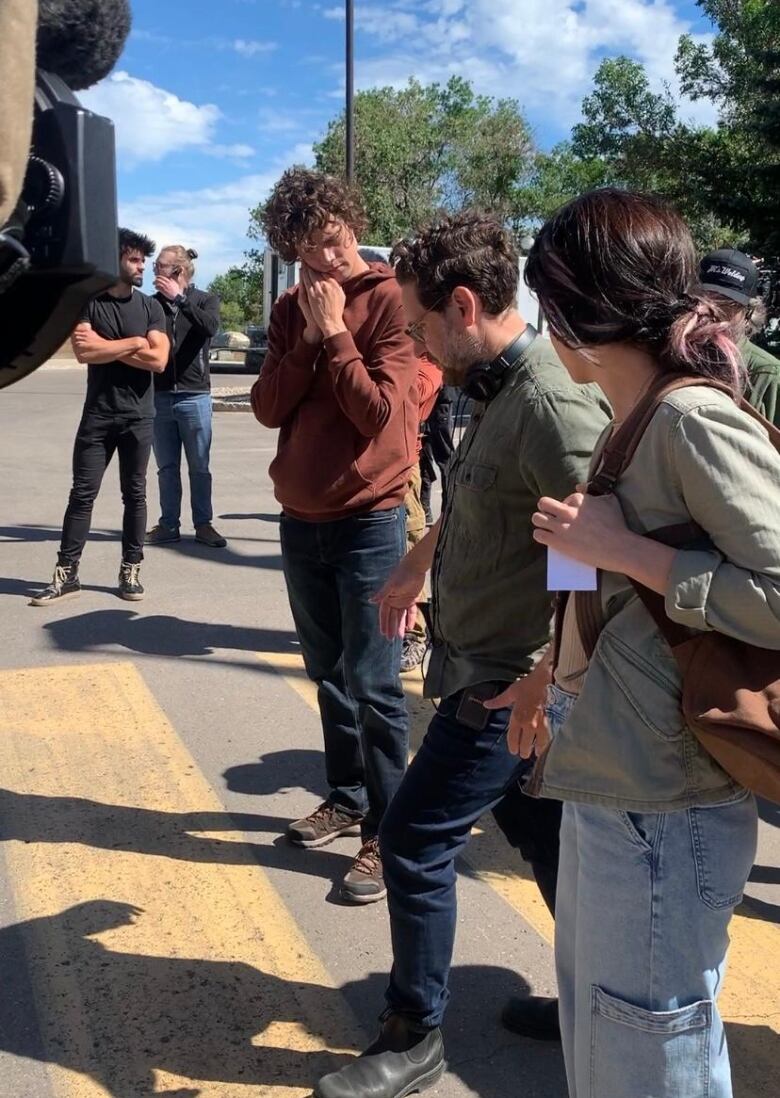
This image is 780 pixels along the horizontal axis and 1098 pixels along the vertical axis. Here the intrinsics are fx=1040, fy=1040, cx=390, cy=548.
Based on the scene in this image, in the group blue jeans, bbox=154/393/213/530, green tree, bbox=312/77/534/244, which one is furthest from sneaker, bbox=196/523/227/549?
green tree, bbox=312/77/534/244

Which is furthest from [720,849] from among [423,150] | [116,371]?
[423,150]

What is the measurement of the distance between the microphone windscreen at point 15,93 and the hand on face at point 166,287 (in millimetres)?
6806

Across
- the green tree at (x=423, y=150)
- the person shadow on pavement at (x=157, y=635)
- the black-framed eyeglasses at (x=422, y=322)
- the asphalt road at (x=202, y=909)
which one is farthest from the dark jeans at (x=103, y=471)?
the green tree at (x=423, y=150)

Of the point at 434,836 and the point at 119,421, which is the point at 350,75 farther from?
the point at 434,836

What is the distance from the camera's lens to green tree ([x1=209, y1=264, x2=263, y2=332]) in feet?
185

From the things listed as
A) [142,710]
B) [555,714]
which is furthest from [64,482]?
[555,714]

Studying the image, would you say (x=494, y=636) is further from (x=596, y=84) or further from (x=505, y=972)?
(x=596, y=84)

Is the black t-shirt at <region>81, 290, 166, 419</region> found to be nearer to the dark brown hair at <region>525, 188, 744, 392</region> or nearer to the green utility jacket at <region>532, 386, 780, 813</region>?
the dark brown hair at <region>525, 188, 744, 392</region>

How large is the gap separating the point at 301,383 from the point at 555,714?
1.65 m

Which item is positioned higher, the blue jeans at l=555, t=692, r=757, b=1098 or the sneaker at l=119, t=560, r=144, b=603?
the blue jeans at l=555, t=692, r=757, b=1098

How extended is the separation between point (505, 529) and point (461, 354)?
0.43 metres

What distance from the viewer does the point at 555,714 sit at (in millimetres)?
1848

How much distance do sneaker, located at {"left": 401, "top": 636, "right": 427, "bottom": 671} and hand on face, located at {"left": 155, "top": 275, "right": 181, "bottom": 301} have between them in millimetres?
3671

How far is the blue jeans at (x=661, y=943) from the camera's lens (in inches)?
62.6
